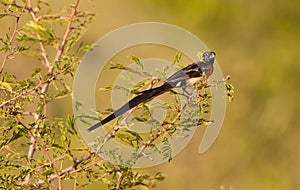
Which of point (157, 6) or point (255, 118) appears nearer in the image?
point (255, 118)

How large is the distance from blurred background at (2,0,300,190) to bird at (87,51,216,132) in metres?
3.74

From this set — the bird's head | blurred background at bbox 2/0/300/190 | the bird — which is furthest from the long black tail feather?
blurred background at bbox 2/0/300/190

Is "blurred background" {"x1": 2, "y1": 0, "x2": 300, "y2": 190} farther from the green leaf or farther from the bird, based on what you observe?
the green leaf

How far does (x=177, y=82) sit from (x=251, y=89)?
4.36 m

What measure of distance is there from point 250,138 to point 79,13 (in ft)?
15.7

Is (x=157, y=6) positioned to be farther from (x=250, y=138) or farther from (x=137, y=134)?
(x=137, y=134)

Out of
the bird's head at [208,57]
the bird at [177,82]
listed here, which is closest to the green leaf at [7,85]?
the bird at [177,82]

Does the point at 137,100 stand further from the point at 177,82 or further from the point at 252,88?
the point at 252,88

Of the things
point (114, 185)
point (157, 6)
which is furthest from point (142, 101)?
point (157, 6)

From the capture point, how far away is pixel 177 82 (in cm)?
251

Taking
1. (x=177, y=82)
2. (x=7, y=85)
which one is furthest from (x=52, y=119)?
(x=177, y=82)

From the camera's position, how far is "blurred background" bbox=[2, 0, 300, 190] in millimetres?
6551

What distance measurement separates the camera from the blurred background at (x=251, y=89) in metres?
6.55

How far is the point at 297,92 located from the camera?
22.4 feet
